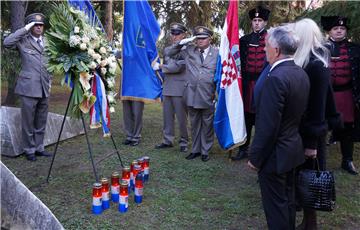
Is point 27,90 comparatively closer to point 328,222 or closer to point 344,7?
point 328,222

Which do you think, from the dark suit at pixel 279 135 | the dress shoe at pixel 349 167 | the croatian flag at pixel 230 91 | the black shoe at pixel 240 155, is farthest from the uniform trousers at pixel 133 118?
the dark suit at pixel 279 135

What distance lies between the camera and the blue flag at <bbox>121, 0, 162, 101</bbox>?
18.7 feet

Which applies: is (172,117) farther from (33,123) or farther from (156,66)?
(33,123)

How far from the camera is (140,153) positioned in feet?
20.4

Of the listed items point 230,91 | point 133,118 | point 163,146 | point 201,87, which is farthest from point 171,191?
point 133,118

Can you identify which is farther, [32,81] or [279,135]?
[32,81]

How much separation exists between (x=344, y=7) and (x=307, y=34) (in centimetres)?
338

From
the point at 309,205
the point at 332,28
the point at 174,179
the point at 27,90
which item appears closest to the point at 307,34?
the point at 309,205

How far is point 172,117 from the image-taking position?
6691mm

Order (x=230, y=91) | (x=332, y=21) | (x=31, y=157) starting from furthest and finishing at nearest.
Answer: (x=31, y=157) → (x=230, y=91) → (x=332, y=21)

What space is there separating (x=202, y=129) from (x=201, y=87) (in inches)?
24.5

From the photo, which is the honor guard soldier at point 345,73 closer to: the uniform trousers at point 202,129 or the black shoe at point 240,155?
the black shoe at point 240,155

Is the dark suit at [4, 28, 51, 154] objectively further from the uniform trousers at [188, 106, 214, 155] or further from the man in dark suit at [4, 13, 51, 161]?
the uniform trousers at [188, 106, 214, 155]

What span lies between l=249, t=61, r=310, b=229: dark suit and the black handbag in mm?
282
